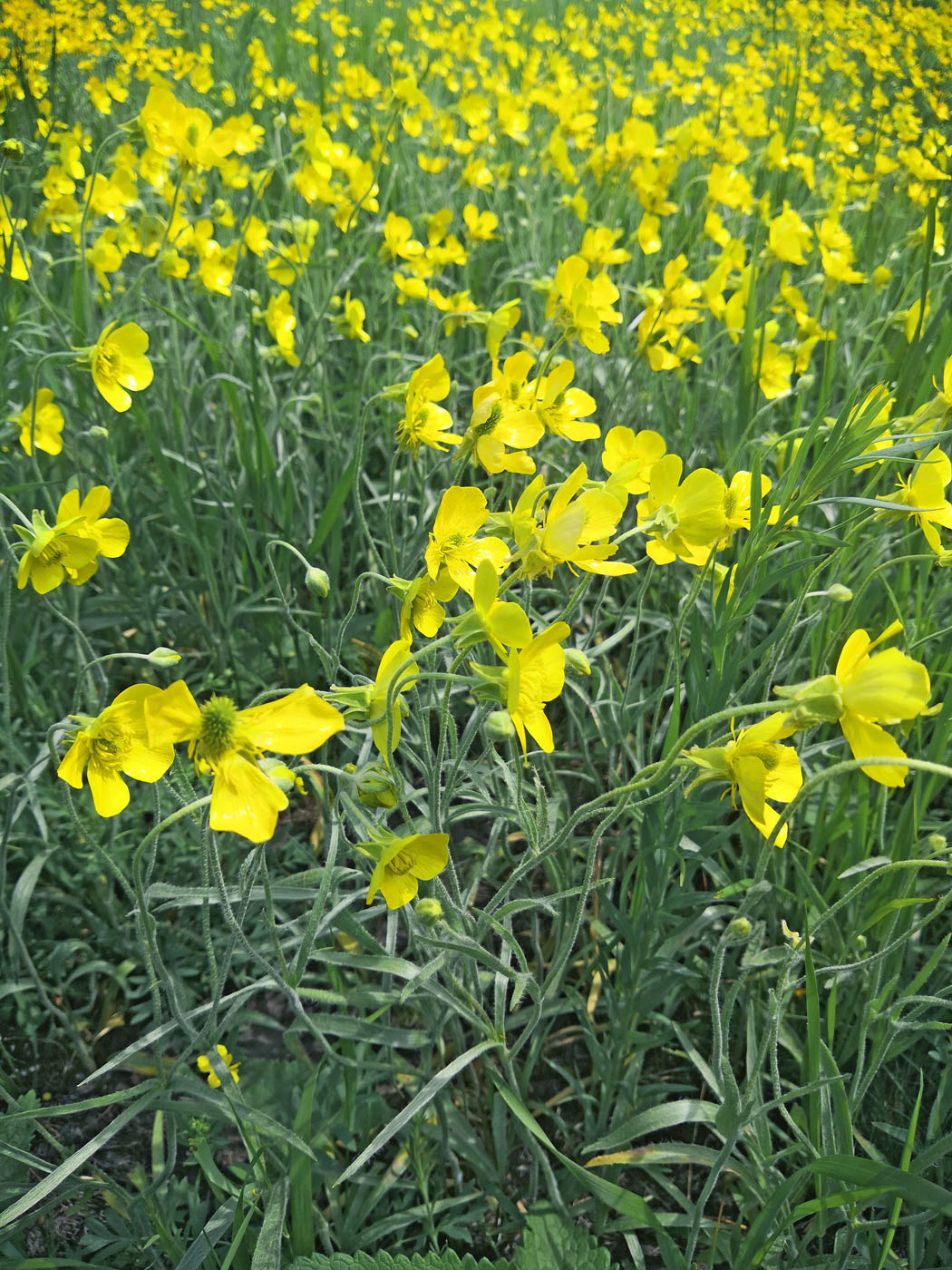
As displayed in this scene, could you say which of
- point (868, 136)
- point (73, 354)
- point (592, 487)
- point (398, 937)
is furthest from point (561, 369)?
point (868, 136)

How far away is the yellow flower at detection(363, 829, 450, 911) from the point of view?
0.93m

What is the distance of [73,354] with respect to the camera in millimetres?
1596

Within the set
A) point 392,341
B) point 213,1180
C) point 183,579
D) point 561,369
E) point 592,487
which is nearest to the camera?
point 213,1180

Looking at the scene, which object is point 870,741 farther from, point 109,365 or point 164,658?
point 109,365

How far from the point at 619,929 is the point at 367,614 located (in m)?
1.15

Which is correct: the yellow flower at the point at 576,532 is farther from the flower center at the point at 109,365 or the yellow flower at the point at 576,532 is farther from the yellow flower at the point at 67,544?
the flower center at the point at 109,365

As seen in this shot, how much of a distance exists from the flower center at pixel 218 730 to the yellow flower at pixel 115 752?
0.13 feet

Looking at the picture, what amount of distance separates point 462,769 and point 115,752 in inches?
18.2

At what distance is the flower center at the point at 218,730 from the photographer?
3.01 feet

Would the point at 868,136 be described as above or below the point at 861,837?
above

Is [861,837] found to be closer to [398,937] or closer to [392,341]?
[398,937]

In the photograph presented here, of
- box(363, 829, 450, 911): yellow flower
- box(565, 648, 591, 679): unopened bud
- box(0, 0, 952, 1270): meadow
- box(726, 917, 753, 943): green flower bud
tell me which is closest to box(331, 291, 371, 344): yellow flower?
box(0, 0, 952, 1270): meadow

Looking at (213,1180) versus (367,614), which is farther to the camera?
(367,614)

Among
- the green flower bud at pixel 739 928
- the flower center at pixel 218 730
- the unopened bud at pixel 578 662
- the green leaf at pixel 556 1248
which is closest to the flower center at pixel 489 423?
the unopened bud at pixel 578 662
